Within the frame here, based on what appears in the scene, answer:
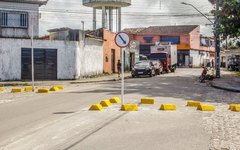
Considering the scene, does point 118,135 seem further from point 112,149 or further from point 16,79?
point 16,79

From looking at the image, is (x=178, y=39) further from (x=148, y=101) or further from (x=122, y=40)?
(x=122, y=40)

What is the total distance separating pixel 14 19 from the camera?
3656cm

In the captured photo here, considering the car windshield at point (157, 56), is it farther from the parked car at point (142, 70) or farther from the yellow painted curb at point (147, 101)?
the yellow painted curb at point (147, 101)

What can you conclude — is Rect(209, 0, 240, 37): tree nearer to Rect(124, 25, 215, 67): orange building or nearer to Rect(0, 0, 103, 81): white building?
Rect(0, 0, 103, 81): white building

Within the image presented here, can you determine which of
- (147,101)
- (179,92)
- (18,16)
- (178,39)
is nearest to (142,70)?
(18,16)

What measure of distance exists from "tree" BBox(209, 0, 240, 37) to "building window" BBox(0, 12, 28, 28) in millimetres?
16885

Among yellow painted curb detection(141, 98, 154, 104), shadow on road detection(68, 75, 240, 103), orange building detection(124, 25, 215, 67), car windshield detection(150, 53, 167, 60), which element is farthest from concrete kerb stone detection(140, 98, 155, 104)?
orange building detection(124, 25, 215, 67)

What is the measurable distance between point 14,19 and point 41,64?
16.3 ft

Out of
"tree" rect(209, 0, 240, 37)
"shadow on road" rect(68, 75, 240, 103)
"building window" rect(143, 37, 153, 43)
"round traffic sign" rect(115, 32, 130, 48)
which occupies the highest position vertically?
"building window" rect(143, 37, 153, 43)

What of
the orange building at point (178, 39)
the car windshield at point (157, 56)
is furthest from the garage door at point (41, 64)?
the orange building at point (178, 39)

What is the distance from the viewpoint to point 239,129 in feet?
35.0

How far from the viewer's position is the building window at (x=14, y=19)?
36.1 meters

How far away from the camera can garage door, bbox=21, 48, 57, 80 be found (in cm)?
3494

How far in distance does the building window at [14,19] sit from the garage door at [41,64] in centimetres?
298
